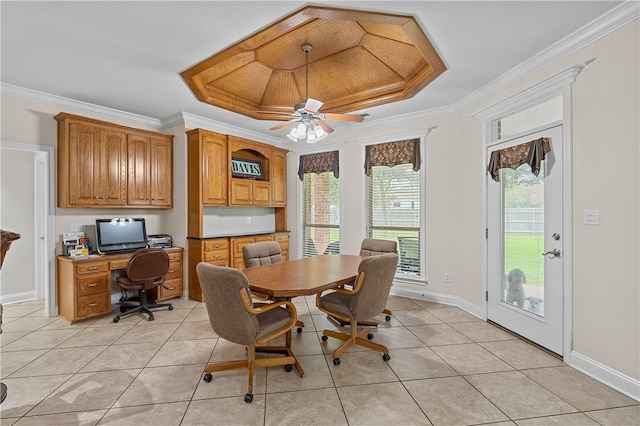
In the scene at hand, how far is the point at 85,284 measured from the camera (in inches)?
137

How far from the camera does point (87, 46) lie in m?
2.61

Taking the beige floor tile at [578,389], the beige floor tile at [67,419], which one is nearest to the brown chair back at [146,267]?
the beige floor tile at [67,419]

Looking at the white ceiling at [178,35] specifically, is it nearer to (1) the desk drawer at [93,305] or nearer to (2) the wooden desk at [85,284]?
(2) the wooden desk at [85,284]

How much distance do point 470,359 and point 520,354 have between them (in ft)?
1.66

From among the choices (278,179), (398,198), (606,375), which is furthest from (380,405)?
(278,179)

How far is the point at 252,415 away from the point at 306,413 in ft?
1.15

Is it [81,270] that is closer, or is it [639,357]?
[639,357]

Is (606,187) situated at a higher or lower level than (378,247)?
higher

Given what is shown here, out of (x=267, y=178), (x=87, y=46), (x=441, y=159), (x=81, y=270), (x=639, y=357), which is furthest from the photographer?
(x=267, y=178)

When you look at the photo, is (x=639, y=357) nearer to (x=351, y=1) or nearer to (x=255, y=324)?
(x=255, y=324)

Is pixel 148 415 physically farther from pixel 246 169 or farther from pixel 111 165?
pixel 246 169

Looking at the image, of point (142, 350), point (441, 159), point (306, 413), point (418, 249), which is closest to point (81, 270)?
point (142, 350)

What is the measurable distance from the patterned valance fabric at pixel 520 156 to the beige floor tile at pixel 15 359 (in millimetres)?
4879

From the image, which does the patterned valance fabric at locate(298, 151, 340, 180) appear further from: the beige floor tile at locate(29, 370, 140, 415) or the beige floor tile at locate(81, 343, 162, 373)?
the beige floor tile at locate(29, 370, 140, 415)
